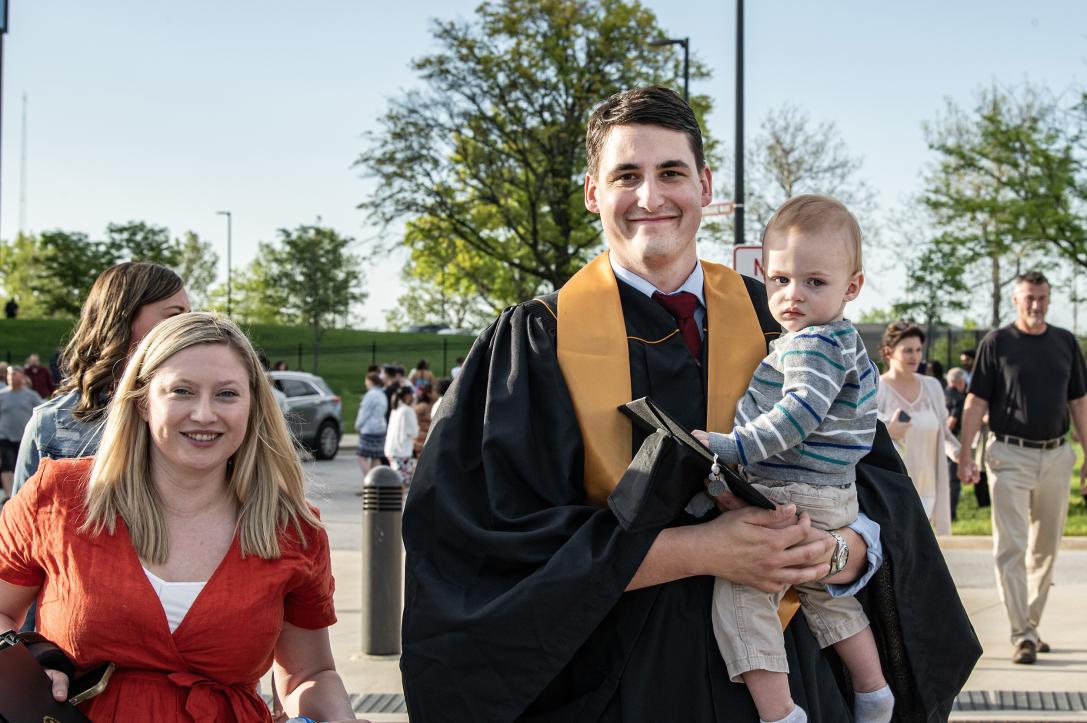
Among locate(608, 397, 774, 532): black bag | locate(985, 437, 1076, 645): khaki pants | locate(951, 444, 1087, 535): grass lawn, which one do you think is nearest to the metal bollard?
locate(985, 437, 1076, 645): khaki pants

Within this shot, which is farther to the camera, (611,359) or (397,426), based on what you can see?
(397,426)

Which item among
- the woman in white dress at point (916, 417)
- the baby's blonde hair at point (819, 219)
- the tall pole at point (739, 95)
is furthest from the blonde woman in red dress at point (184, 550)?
the tall pole at point (739, 95)

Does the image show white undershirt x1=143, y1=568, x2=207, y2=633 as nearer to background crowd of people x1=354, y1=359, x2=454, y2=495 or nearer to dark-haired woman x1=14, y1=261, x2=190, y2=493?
dark-haired woman x1=14, y1=261, x2=190, y2=493

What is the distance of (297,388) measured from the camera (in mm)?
20656

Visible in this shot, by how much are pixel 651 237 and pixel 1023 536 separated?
16.6 feet

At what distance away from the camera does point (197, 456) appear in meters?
2.52

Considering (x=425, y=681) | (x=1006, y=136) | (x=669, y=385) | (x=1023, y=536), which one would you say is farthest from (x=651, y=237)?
(x=1006, y=136)

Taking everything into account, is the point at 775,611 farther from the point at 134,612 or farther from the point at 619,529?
the point at 134,612

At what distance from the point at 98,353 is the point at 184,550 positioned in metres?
1.19

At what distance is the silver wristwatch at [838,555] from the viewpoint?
232 centimetres

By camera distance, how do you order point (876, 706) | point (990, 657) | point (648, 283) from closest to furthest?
point (876, 706)
point (648, 283)
point (990, 657)

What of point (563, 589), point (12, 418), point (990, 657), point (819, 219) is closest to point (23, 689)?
point (563, 589)

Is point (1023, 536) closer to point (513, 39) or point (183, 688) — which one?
point (183, 688)

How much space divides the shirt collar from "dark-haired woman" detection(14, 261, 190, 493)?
1.63 m
